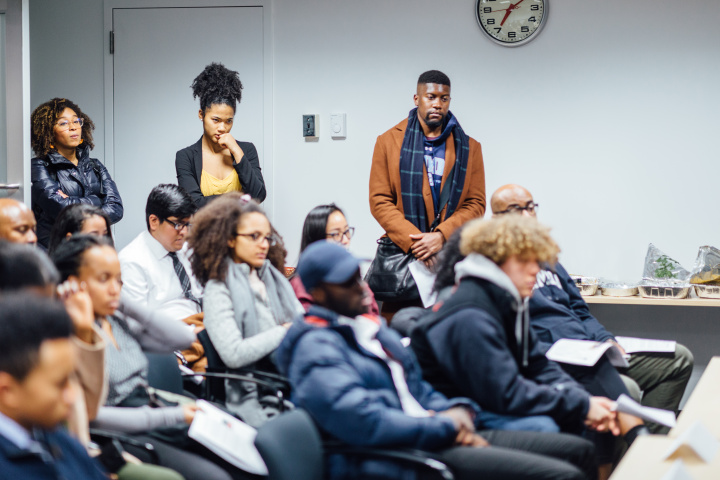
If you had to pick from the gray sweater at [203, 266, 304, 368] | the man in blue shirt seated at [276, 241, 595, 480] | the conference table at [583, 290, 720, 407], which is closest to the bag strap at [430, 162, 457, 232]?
the conference table at [583, 290, 720, 407]

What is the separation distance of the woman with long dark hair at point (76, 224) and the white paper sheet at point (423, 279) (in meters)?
1.53

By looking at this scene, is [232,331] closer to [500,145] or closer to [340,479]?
[340,479]

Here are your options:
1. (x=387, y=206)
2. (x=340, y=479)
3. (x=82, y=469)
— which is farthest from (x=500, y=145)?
(x=82, y=469)

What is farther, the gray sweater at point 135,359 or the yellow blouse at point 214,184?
the yellow blouse at point 214,184

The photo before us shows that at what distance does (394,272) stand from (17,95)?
Result: 218 centimetres

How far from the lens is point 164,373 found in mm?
2531

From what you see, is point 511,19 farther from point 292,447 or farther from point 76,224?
point 292,447

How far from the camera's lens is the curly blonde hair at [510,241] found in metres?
2.47

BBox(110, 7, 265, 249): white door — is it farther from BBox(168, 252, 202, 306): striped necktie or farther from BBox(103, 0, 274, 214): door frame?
BBox(168, 252, 202, 306): striped necktie

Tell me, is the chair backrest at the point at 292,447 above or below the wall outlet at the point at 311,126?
below

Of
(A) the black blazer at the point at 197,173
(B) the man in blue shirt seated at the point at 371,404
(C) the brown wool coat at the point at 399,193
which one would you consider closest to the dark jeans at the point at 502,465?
(B) the man in blue shirt seated at the point at 371,404

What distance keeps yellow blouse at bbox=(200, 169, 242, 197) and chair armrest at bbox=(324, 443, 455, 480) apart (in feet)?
8.48

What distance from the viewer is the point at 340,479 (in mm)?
2008

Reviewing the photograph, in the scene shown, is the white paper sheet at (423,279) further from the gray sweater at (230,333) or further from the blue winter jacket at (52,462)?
the blue winter jacket at (52,462)
